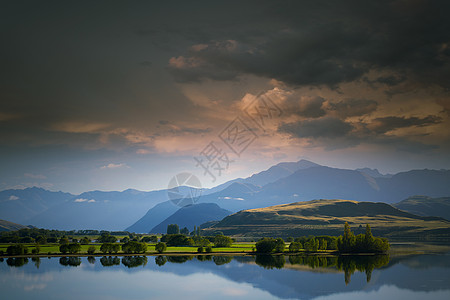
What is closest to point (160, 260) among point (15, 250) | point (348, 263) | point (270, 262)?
point (270, 262)

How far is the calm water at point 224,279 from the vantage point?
8638 centimetres

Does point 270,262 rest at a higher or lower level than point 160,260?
lower

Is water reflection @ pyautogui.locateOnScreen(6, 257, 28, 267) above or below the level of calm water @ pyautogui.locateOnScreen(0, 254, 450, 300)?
above

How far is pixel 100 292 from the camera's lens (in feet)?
287

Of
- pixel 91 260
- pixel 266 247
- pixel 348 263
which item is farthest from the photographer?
pixel 266 247

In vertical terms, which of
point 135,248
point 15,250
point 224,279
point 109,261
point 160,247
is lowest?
point 224,279

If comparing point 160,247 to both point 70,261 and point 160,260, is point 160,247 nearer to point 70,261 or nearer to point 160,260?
point 160,260

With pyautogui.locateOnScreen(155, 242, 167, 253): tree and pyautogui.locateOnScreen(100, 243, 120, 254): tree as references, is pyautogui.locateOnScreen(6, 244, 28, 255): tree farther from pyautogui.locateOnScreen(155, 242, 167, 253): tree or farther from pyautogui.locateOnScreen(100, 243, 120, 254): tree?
pyautogui.locateOnScreen(155, 242, 167, 253): tree

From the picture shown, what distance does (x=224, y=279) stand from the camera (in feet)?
346

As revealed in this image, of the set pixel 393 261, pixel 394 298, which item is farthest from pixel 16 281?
pixel 393 261

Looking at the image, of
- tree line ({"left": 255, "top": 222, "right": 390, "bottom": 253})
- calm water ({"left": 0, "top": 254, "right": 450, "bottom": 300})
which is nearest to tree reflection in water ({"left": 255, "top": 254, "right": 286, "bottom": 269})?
calm water ({"left": 0, "top": 254, "right": 450, "bottom": 300})

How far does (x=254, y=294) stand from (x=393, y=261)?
79649 millimetres

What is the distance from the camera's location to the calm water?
86.4 m

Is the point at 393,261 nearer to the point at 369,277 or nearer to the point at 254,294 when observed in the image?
the point at 369,277
